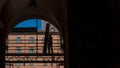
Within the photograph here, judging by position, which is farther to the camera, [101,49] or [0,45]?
[0,45]

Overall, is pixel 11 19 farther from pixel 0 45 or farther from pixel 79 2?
pixel 79 2

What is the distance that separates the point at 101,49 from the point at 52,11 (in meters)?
8.79

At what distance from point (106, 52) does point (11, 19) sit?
918 cm

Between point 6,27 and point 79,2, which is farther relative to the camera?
point 6,27

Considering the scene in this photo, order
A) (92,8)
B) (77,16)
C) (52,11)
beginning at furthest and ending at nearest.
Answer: (52,11)
(77,16)
(92,8)

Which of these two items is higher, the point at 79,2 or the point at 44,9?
the point at 44,9

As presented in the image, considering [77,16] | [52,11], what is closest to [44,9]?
[52,11]

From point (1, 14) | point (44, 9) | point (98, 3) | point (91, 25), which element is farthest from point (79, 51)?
point (44, 9)

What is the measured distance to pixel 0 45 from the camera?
41.9 ft

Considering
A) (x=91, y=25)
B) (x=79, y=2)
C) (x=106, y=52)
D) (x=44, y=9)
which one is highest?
(x=44, y=9)

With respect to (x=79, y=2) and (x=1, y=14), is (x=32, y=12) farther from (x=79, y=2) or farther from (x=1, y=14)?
(x=79, y=2)

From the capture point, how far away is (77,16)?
5.45 meters

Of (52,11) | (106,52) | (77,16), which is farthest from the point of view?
(52,11)

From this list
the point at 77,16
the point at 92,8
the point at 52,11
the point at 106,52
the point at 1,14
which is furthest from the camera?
the point at 52,11
